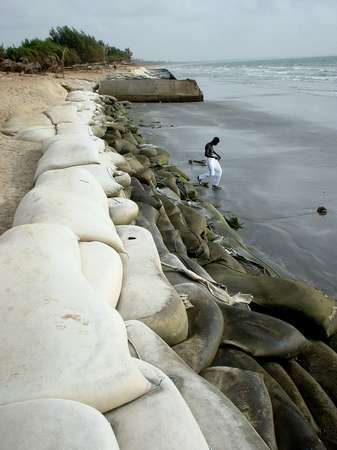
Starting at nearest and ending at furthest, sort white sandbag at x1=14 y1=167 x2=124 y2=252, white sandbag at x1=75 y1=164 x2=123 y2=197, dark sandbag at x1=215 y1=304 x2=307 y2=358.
Answer: dark sandbag at x1=215 y1=304 x2=307 y2=358
white sandbag at x1=14 y1=167 x2=124 y2=252
white sandbag at x1=75 y1=164 x2=123 y2=197

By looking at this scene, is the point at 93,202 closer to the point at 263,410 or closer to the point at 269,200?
the point at 263,410

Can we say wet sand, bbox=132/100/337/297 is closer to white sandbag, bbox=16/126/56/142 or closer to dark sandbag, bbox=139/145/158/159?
dark sandbag, bbox=139/145/158/159

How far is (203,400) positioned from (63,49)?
31.0 m

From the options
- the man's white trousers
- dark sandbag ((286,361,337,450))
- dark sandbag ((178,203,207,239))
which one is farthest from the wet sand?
dark sandbag ((286,361,337,450))

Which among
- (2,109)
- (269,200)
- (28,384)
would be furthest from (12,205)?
(2,109)

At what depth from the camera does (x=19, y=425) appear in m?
1.29

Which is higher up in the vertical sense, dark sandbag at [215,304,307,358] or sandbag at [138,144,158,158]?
sandbag at [138,144,158,158]

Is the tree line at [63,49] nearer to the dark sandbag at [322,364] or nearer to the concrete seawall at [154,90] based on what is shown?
the concrete seawall at [154,90]

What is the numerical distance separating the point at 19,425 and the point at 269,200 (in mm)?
5883

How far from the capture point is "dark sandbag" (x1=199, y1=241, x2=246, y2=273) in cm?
414

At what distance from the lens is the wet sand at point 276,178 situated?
5117 millimetres

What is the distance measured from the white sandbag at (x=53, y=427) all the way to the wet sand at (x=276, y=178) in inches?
135

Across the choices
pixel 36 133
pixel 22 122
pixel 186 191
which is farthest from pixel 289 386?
pixel 22 122

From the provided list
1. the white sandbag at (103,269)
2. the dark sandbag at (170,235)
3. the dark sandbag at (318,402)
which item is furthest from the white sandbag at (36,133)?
the dark sandbag at (318,402)
